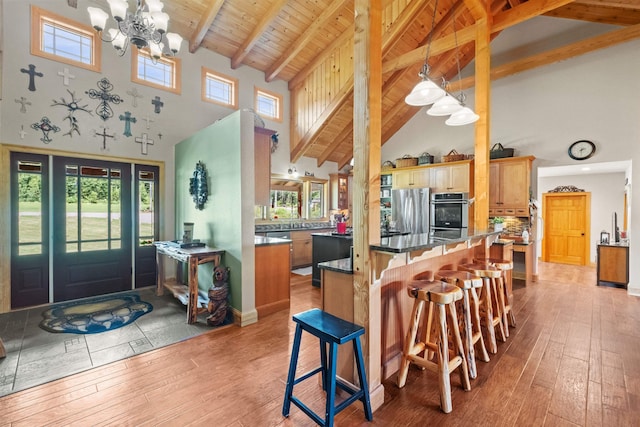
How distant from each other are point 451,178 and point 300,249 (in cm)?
365

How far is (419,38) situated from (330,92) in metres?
2.12

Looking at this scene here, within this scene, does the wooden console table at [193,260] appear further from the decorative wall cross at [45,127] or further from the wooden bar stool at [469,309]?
the wooden bar stool at [469,309]

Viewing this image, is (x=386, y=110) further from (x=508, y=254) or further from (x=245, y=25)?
(x=508, y=254)

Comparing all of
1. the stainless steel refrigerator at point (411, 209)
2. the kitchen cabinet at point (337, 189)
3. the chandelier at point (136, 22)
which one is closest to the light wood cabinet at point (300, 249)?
the kitchen cabinet at point (337, 189)

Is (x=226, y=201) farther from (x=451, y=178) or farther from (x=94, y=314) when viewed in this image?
(x=451, y=178)

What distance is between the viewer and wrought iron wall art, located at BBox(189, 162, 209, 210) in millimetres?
3861

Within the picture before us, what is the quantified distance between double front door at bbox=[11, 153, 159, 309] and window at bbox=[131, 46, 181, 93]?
138cm

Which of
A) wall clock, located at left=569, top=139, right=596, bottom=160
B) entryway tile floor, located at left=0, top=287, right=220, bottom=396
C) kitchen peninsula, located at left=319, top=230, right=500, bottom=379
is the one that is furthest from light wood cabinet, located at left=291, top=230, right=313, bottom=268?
wall clock, located at left=569, top=139, right=596, bottom=160

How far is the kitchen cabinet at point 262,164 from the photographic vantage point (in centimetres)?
361

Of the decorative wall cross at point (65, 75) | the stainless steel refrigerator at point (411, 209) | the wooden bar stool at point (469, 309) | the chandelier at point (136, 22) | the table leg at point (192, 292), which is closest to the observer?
the wooden bar stool at point (469, 309)

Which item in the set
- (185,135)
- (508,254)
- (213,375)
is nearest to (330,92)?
(185,135)

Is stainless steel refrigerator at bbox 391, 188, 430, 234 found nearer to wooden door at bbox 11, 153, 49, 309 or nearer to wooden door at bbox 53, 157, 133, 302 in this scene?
wooden door at bbox 53, 157, 133, 302

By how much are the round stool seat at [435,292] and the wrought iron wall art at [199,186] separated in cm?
294

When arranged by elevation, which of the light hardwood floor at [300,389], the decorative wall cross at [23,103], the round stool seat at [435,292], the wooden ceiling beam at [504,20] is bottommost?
the light hardwood floor at [300,389]
